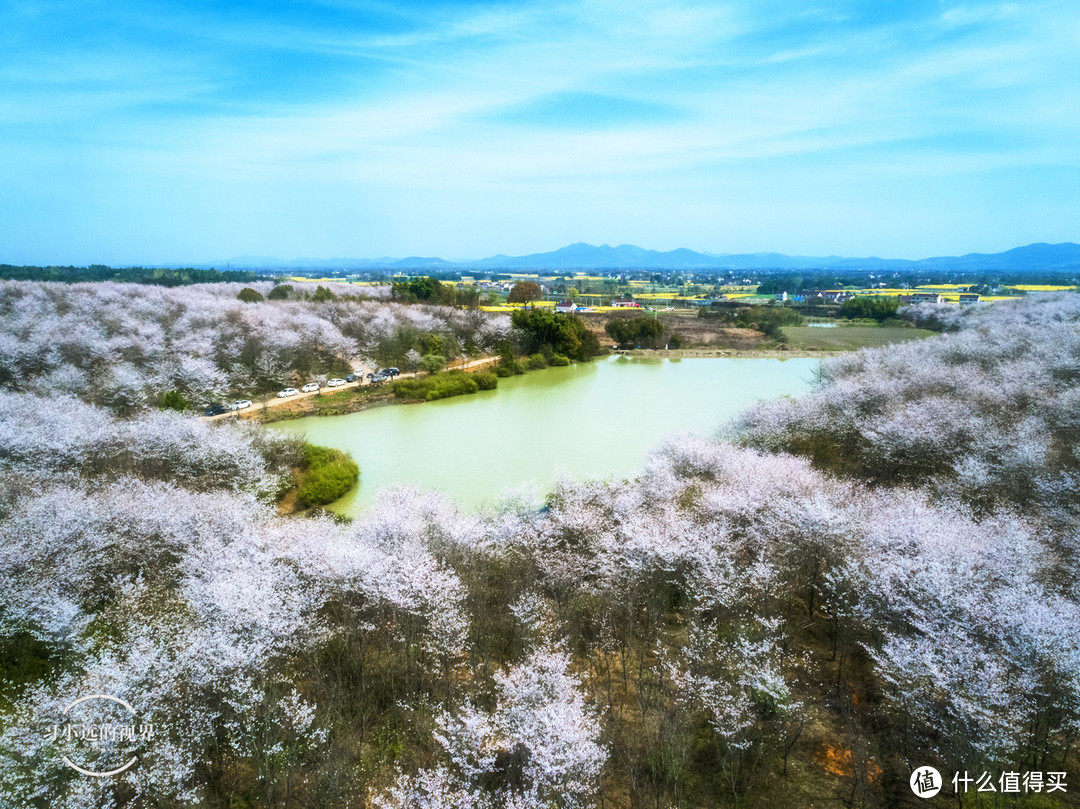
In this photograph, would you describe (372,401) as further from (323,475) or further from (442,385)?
(323,475)

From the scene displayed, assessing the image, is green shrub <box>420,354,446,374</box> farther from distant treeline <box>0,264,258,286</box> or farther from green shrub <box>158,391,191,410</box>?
distant treeline <box>0,264,258,286</box>

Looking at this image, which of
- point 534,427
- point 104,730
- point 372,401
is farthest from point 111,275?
point 104,730

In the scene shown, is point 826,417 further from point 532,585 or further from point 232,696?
point 232,696

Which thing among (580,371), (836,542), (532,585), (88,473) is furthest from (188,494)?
(580,371)

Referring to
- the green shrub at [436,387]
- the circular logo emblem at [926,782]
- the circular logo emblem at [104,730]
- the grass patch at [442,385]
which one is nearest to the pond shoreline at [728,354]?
the grass patch at [442,385]

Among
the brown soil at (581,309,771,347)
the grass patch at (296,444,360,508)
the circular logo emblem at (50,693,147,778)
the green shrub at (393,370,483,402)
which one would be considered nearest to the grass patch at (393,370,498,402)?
the green shrub at (393,370,483,402)

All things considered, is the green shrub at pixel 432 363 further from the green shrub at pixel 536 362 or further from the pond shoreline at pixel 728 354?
the pond shoreline at pixel 728 354
